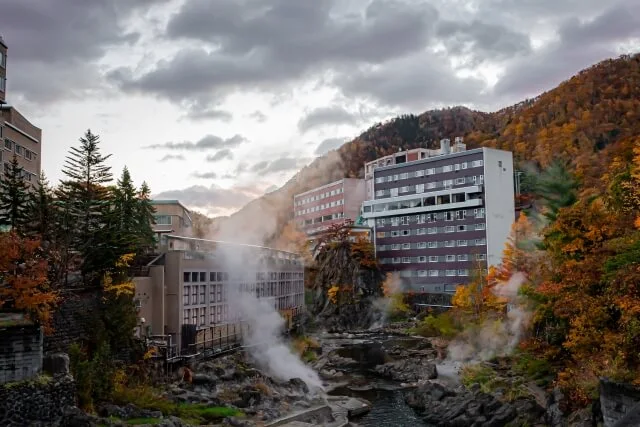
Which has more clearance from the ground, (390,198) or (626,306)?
(390,198)

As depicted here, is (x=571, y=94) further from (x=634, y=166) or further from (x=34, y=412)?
(x=34, y=412)

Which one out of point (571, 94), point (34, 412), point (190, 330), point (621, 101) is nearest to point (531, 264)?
point (190, 330)

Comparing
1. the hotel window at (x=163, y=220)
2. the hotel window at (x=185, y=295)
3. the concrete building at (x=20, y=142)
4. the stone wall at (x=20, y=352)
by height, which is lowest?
the stone wall at (x=20, y=352)

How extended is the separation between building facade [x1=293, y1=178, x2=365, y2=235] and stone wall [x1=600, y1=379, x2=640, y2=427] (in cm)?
7717

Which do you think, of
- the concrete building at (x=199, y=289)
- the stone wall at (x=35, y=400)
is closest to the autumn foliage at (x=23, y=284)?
the stone wall at (x=35, y=400)

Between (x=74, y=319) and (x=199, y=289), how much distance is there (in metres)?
10.5

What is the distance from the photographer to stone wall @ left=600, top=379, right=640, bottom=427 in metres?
18.9

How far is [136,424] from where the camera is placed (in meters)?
22.6

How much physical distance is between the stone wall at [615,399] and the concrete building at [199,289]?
21.0 m

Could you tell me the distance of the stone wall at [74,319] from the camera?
81.0ft

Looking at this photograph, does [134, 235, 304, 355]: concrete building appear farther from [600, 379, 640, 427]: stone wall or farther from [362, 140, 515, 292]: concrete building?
[362, 140, 515, 292]: concrete building

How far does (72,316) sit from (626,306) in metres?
21.7

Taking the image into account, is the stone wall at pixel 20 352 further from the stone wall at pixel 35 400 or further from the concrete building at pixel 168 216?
the concrete building at pixel 168 216

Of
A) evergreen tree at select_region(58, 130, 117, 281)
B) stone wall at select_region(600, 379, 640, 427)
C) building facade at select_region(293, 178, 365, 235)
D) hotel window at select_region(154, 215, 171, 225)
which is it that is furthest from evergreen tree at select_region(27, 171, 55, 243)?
building facade at select_region(293, 178, 365, 235)
